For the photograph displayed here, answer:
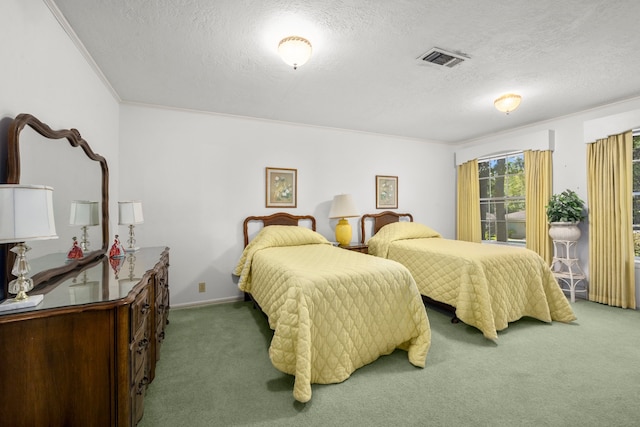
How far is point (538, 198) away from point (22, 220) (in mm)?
5166

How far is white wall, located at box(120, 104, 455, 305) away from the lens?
132 inches

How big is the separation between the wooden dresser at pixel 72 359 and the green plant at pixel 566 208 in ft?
14.8

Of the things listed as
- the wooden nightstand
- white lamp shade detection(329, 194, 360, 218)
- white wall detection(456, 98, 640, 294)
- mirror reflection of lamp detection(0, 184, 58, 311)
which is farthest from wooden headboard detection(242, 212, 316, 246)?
white wall detection(456, 98, 640, 294)

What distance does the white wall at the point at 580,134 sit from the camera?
3295 mm

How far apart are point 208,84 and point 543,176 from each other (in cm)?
444

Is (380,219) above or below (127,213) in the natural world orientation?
below

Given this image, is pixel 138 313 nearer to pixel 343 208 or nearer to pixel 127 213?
pixel 127 213

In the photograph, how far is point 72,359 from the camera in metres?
1.18

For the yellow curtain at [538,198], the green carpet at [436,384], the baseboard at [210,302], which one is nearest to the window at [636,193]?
the yellow curtain at [538,198]

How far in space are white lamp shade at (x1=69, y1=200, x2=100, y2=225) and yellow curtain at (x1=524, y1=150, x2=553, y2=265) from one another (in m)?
5.14

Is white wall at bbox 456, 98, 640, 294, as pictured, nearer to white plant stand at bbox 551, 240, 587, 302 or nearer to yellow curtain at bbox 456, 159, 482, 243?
white plant stand at bbox 551, 240, 587, 302

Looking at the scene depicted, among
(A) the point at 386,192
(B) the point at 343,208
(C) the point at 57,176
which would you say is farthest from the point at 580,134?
(C) the point at 57,176

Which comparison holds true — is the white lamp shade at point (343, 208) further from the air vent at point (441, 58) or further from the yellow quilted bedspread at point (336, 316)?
the air vent at point (441, 58)

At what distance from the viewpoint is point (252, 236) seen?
381 cm
